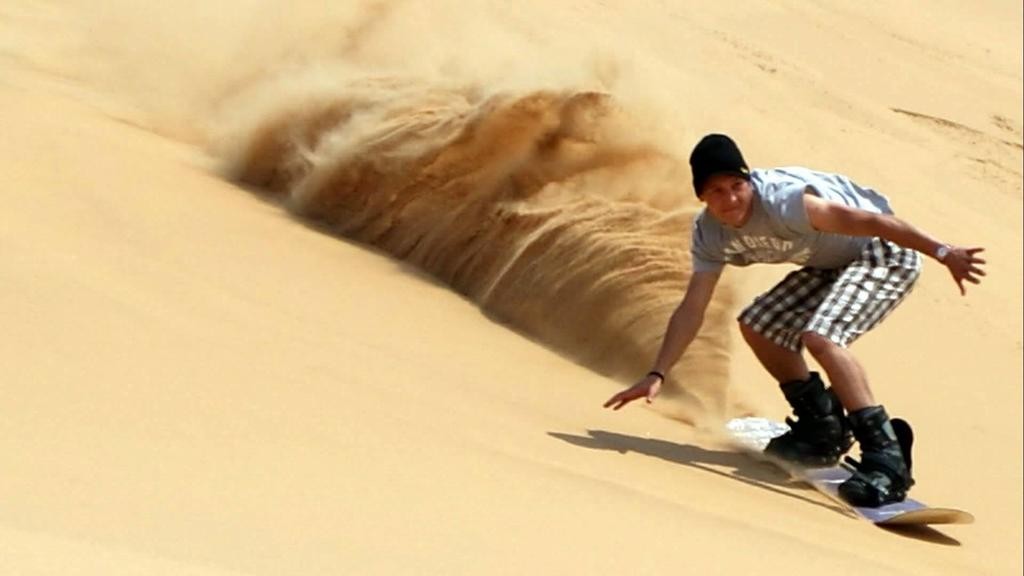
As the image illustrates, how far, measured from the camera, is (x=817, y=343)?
4.29 m

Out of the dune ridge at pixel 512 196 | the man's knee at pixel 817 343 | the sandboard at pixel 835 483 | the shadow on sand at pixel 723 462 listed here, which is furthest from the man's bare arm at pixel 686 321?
the dune ridge at pixel 512 196

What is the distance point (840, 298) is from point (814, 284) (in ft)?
0.83

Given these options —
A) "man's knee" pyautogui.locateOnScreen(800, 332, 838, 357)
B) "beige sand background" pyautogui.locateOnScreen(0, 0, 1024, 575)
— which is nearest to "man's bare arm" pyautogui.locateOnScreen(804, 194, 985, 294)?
"man's knee" pyautogui.locateOnScreen(800, 332, 838, 357)

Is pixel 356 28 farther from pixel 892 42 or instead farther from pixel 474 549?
pixel 892 42

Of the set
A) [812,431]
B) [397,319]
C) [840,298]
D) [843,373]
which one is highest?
[840,298]

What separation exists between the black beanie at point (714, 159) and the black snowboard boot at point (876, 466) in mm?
755

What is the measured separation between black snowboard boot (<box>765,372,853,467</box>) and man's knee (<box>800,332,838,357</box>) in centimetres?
35

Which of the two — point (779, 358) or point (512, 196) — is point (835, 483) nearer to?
point (779, 358)

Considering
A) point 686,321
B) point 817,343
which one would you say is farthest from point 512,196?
point 817,343

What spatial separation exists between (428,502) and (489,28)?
20.3 ft

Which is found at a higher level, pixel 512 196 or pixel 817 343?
pixel 512 196

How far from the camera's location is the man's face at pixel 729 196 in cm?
426

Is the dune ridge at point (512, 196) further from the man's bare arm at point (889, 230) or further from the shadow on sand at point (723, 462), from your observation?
the man's bare arm at point (889, 230)

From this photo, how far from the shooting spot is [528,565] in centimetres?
265
